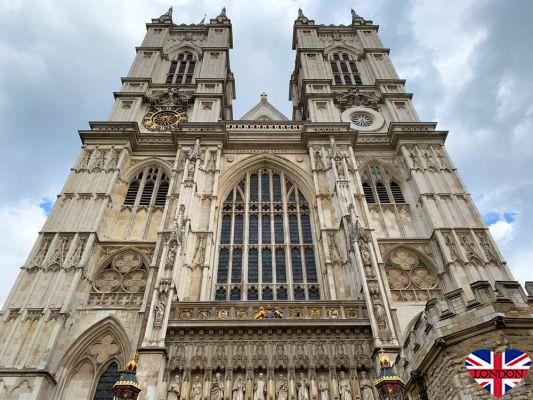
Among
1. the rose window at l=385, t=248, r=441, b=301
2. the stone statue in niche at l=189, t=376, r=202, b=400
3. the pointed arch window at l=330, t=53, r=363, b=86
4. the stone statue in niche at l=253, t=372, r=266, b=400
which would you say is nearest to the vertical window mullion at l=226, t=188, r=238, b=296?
the stone statue in niche at l=189, t=376, r=202, b=400

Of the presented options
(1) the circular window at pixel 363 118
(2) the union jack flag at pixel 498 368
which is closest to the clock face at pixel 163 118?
(1) the circular window at pixel 363 118

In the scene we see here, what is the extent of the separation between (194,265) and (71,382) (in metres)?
5.45

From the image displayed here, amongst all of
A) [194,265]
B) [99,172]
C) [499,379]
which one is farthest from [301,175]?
[499,379]

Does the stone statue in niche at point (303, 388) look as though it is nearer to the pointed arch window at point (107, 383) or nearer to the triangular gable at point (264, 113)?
the pointed arch window at point (107, 383)

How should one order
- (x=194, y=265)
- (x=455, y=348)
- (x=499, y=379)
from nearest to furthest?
(x=499, y=379), (x=455, y=348), (x=194, y=265)

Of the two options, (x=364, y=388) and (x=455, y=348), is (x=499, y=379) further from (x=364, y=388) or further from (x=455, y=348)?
(x=364, y=388)

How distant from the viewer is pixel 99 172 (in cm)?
1923

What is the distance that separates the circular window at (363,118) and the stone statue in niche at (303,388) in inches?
587

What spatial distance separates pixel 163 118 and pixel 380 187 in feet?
41.6

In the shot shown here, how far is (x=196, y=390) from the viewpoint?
1116 centimetres

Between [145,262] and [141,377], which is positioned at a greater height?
[145,262]

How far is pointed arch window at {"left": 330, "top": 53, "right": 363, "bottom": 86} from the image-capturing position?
2733cm

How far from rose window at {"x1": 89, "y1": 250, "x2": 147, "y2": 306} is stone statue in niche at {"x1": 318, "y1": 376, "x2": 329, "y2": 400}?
23.9 feet

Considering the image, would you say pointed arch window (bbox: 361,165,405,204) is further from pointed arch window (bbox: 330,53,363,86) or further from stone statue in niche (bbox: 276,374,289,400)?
stone statue in niche (bbox: 276,374,289,400)
